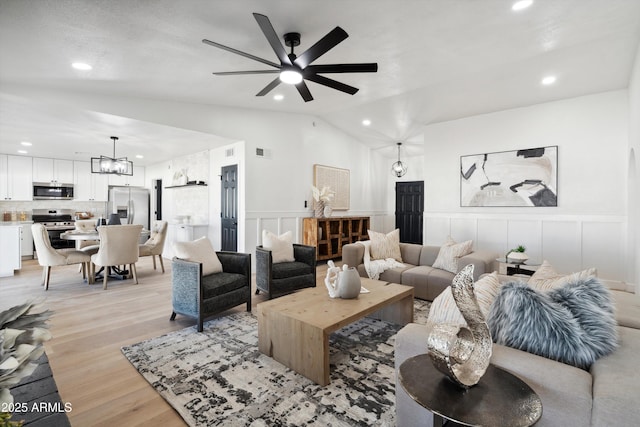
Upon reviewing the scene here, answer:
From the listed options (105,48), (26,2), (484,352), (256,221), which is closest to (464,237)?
(256,221)

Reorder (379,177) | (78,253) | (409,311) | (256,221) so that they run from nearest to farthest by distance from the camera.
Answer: (409,311)
(78,253)
(256,221)
(379,177)

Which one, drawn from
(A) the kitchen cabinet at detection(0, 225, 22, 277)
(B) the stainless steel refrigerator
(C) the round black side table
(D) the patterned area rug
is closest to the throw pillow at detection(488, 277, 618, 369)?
(C) the round black side table

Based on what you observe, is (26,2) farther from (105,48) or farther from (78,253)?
(78,253)

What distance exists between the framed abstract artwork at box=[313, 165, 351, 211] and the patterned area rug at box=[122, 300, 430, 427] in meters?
4.18

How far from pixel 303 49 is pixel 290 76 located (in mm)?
610

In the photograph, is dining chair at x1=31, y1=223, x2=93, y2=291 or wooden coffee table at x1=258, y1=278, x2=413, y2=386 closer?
wooden coffee table at x1=258, y1=278, x2=413, y2=386

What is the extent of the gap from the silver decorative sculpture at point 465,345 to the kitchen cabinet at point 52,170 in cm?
925

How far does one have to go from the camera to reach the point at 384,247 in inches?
172

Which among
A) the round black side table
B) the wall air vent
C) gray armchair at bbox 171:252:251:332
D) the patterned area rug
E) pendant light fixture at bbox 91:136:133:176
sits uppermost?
the wall air vent

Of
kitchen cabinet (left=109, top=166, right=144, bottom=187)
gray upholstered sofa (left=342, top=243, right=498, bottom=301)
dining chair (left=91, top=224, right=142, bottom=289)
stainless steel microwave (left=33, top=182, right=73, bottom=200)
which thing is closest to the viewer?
gray upholstered sofa (left=342, top=243, right=498, bottom=301)

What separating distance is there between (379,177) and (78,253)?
23.0ft

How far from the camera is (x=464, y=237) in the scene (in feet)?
19.0

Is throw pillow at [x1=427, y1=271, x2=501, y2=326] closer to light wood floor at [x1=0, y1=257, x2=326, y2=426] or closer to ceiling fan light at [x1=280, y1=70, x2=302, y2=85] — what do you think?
light wood floor at [x1=0, y1=257, x2=326, y2=426]

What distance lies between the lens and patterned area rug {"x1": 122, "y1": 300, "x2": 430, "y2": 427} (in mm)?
1745
